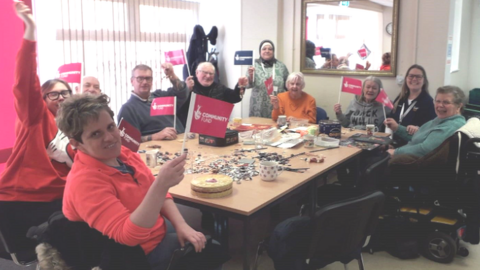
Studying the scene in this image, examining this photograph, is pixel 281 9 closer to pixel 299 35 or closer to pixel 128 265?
pixel 299 35

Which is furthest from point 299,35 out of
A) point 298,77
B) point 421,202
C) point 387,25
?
point 421,202

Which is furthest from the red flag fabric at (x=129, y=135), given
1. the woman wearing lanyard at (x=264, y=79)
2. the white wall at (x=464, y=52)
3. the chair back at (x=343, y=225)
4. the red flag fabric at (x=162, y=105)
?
the white wall at (x=464, y=52)

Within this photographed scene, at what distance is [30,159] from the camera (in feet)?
6.89

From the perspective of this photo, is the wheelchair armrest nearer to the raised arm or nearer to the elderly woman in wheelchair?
the raised arm

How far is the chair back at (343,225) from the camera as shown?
166 centimetres

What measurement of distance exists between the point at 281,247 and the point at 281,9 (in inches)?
179

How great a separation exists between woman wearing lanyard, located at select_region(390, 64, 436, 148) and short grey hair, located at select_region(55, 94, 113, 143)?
308 centimetres

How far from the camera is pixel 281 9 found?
5.82 m

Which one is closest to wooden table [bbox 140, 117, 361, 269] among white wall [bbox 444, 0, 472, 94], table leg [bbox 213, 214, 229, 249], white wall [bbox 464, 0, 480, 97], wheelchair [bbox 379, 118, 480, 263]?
table leg [bbox 213, 214, 229, 249]

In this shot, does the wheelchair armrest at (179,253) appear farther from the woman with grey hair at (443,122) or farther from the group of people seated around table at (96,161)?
the woman with grey hair at (443,122)

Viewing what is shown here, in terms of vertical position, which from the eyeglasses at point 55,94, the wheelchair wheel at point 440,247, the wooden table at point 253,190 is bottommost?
the wheelchair wheel at point 440,247

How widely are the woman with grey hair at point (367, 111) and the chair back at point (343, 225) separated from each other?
7.70 ft

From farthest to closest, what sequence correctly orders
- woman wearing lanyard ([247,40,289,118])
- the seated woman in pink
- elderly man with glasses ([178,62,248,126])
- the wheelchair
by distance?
woman wearing lanyard ([247,40,289,118]) < elderly man with glasses ([178,62,248,126]) < the wheelchair < the seated woman in pink

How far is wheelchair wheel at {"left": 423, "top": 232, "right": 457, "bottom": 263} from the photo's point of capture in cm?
278
